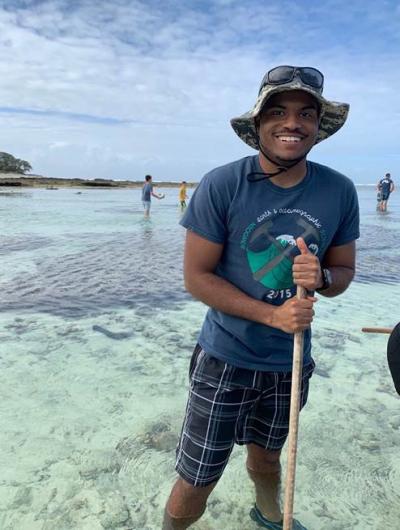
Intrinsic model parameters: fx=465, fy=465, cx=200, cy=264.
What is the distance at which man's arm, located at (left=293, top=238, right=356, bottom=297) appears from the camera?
1.91 m

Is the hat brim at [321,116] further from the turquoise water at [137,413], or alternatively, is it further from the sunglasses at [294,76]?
the turquoise water at [137,413]

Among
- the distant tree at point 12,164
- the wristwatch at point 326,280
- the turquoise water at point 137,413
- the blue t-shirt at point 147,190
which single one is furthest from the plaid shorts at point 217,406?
the distant tree at point 12,164

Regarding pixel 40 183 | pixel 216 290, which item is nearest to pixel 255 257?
pixel 216 290

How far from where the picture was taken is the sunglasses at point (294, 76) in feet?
6.64

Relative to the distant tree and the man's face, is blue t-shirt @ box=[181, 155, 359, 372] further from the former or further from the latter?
the distant tree

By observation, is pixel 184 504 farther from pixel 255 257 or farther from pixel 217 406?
pixel 255 257

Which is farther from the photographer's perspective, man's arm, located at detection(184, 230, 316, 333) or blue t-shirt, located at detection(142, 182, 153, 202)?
blue t-shirt, located at detection(142, 182, 153, 202)

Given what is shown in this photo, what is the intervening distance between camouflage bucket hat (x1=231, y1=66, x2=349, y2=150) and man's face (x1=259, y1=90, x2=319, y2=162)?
4 cm

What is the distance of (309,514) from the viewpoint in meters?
2.88

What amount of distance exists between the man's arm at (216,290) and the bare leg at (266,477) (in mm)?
843

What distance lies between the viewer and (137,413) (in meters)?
3.87

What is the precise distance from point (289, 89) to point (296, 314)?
96 centimetres

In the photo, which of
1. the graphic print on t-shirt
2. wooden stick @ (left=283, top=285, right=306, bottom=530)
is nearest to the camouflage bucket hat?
the graphic print on t-shirt

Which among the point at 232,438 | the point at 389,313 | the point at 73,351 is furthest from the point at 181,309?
the point at 232,438
